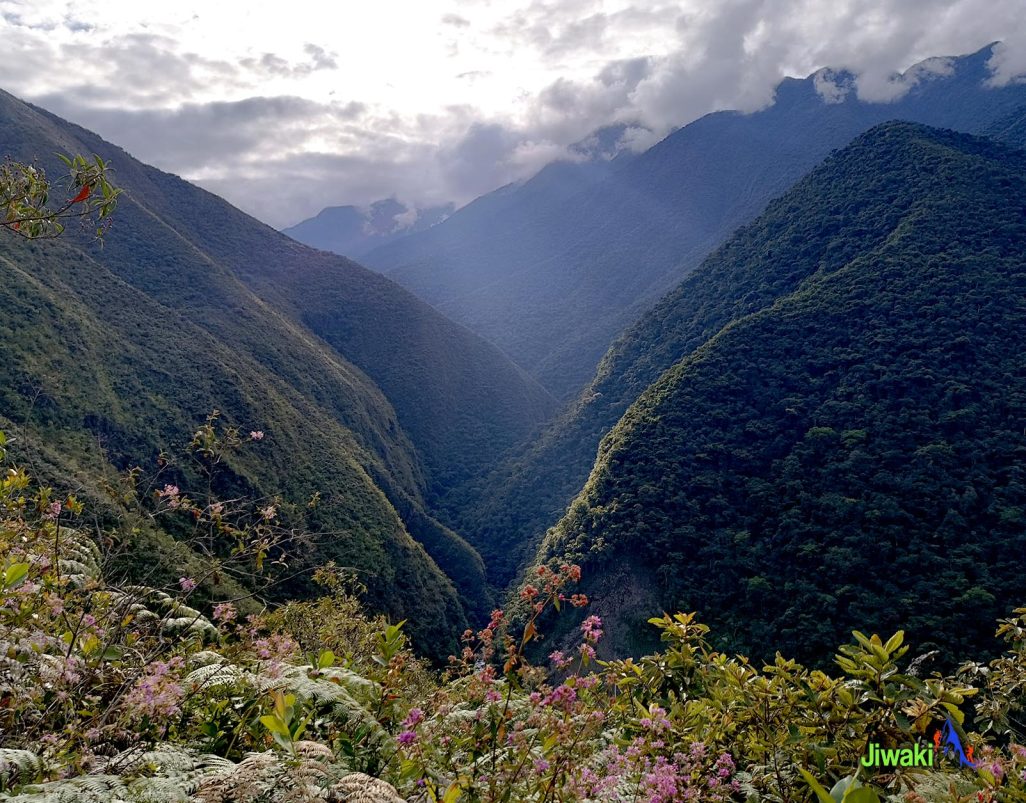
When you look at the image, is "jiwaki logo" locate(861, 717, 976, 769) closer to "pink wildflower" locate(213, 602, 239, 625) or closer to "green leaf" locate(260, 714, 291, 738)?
"green leaf" locate(260, 714, 291, 738)

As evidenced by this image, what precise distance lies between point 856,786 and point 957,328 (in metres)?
54.8

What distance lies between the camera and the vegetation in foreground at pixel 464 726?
10.00 feet

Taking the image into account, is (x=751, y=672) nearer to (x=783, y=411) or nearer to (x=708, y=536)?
(x=708, y=536)

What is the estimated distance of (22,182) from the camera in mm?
4695

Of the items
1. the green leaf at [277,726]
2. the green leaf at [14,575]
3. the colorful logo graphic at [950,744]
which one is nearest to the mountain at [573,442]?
the colorful logo graphic at [950,744]

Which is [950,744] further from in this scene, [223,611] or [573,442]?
[573,442]

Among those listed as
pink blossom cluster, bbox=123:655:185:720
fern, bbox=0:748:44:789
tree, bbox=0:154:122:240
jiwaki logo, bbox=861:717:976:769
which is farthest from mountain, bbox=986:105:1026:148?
fern, bbox=0:748:44:789

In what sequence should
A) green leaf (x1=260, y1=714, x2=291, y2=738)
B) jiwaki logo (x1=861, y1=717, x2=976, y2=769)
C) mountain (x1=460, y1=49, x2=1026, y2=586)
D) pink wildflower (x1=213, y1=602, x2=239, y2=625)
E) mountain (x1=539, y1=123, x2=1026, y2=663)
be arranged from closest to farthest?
green leaf (x1=260, y1=714, x2=291, y2=738), jiwaki logo (x1=861, y1=717, x2=976, y2=769), pink wildflower (x1=213, y1=602, x2=239, y2=625), mountain (x1=539, y1=123, x2=1026, y2=663), mountain (x1=460, y1=49, x2=1026, y2=586)

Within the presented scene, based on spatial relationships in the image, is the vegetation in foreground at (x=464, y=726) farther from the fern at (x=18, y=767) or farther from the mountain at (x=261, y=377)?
the mountain at (x=261, y=377)

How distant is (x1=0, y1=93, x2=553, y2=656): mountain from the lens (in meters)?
38.1

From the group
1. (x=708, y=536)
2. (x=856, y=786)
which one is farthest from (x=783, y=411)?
(x=856, y=786)

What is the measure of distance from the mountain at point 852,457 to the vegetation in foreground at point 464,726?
2980 cm

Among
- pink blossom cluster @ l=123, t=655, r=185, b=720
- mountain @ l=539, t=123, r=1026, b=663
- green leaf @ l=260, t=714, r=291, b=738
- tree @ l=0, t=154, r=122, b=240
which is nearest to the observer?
green leaf @ l=260, t=714, r=291, b=738

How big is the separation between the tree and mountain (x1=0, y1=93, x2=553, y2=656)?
1.58 metres
